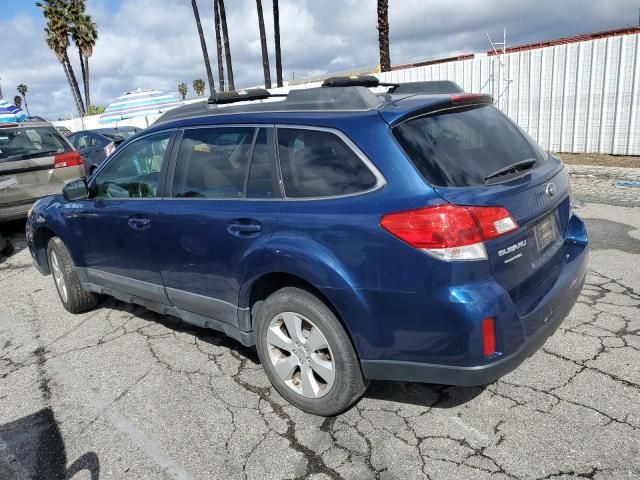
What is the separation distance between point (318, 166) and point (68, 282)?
10.3 feet

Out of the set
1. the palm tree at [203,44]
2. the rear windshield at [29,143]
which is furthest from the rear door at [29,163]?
the palm tree at [203,44]

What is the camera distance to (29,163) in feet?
25.5

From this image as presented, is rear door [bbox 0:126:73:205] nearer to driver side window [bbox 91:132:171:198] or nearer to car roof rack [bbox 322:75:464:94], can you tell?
driver side window [bbox 91:132:171:198]

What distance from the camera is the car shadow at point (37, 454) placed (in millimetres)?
2713

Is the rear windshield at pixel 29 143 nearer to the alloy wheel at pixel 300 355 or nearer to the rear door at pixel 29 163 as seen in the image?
the rear door at pixel 29 163

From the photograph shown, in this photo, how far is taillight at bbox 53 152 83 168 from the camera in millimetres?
8070

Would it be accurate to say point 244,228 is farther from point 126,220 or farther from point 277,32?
point 277,32

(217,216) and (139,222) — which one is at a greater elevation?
(217,216)

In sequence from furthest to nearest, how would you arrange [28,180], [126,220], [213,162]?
[28,180], [126,220], [213,162]

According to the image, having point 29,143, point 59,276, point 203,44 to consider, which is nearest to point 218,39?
point 203,44

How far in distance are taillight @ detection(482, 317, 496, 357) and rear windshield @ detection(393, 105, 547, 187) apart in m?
0.66

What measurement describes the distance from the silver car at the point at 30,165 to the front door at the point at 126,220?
12.9 ft

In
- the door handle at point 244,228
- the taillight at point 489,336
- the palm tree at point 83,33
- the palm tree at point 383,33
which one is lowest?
the taillight at point 489,336

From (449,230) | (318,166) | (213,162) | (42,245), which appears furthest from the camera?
(42,245)
